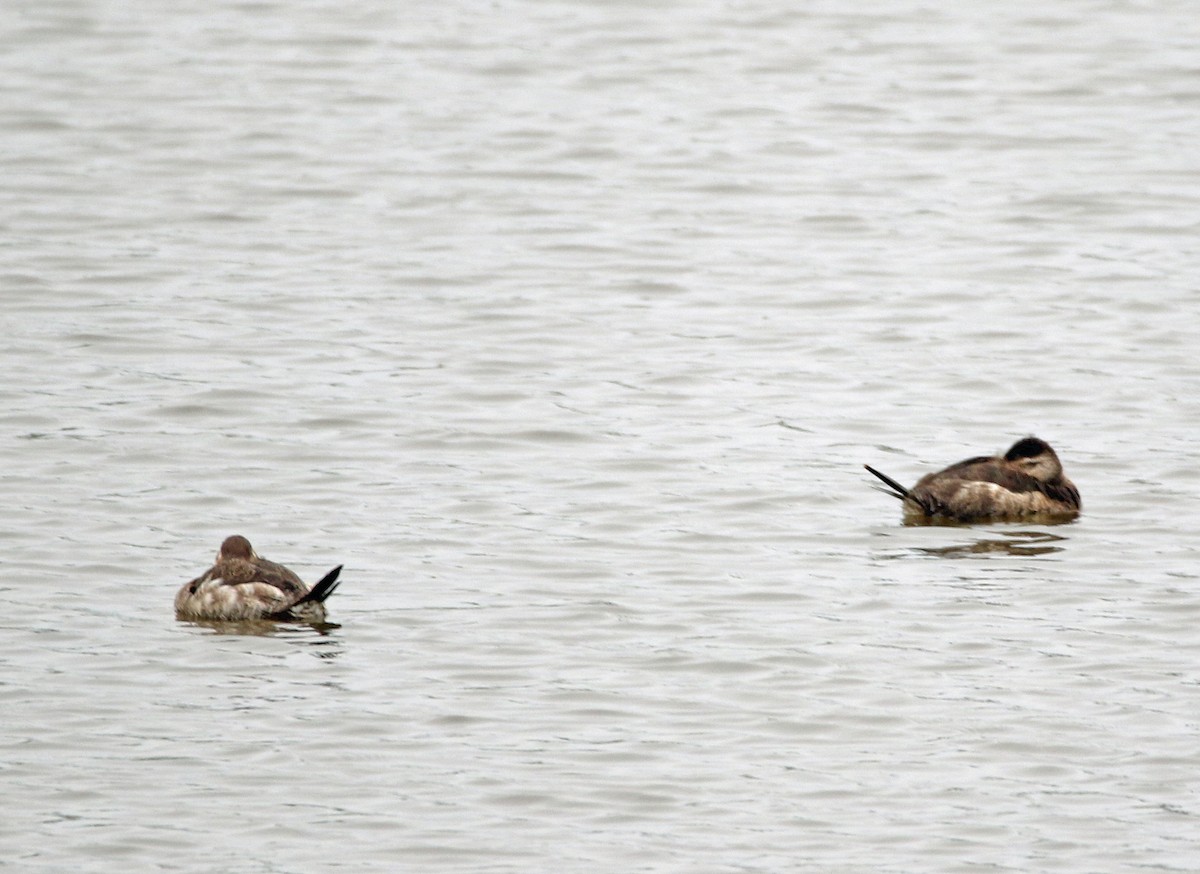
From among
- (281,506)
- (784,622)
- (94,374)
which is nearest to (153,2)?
(94,374)

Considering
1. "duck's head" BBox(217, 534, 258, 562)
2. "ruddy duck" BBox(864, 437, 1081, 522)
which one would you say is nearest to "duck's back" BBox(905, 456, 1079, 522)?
"ruddy duck" BBox(864, 437, 1081, 522)

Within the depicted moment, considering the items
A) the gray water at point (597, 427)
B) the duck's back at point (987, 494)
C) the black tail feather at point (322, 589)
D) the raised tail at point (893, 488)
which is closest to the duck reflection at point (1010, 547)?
the gray water at point (597, 427)

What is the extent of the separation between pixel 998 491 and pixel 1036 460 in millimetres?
269

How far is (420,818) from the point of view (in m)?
8.27

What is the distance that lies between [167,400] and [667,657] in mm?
5907

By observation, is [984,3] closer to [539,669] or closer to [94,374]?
[94,374]

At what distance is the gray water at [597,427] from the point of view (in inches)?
337

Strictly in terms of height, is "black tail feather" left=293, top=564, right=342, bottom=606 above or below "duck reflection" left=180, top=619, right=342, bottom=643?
above

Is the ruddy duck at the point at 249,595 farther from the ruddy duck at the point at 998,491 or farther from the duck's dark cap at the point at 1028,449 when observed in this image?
the duck's dark cap at the point at 1028,449

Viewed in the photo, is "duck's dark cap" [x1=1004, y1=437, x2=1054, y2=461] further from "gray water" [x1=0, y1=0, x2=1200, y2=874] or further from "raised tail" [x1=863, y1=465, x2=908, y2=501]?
"raised tail" [x1=863, y1=465, x2=908, y2=501]

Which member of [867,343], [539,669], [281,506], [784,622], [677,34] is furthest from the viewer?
[677,34]

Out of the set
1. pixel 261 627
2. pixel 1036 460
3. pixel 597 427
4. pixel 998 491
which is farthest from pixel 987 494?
pixel 261 627

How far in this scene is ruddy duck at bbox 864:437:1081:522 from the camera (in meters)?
12.7

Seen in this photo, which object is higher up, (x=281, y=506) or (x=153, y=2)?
(x=153, y=2)
